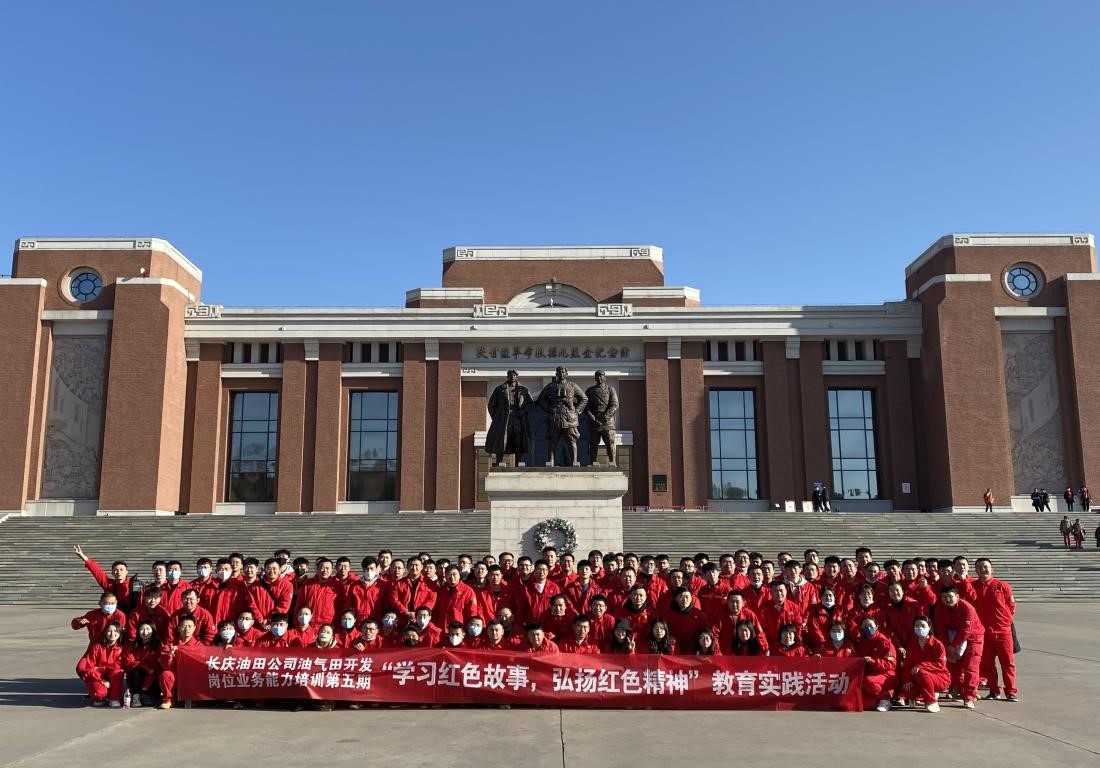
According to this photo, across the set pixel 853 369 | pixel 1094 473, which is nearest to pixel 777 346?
pixel 853 369

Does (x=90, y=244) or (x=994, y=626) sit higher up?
(x=90, y=244)

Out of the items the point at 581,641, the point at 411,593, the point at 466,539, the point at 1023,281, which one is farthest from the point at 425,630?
the point at 1023,281

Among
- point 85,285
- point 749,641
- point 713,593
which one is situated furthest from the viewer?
point 85,285

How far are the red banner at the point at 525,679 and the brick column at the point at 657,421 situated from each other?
83.3 ft

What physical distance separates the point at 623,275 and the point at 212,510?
18.6m

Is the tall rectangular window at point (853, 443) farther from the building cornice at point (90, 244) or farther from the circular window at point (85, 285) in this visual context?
the circular window at point (85, 285)

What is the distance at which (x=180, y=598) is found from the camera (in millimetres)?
9227

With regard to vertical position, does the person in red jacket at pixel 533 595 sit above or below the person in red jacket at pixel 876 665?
above

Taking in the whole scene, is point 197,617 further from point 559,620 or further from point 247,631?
point 559,620

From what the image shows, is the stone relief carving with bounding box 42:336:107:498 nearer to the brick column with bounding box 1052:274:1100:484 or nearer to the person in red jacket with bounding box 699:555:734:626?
the person in red jacket with bounding box 699:555:734:626

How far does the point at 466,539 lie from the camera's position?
25.5 m

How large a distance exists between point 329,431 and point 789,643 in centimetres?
2767

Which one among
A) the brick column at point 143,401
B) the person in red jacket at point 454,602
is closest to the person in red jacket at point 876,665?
the person in red jacket at point 454,602

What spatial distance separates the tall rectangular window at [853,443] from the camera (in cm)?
3444
